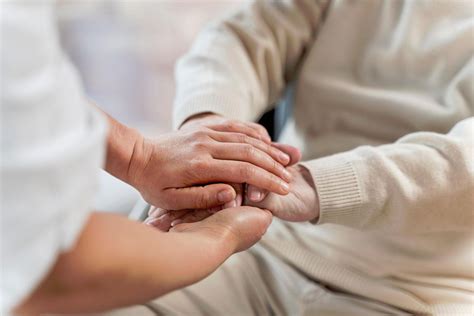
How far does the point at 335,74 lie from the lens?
1.03 metres

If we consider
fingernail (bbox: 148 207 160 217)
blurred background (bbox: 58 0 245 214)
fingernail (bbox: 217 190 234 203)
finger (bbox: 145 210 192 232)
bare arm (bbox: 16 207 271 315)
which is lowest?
blurred background (bbox: 58 0 245 214)

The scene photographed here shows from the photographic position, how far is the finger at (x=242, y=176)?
0.78m

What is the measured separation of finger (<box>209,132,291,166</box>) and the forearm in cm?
31

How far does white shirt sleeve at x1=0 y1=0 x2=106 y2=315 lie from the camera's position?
379mm

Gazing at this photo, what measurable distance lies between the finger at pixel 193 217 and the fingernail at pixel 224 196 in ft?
0.08

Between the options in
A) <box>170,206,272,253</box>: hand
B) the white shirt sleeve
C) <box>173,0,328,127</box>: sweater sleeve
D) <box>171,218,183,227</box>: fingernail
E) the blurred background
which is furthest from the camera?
the blurred background

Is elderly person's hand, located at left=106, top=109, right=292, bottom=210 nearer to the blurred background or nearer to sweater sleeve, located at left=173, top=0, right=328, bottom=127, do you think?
sweater sleeve, located at left=173, top=0, right=328, bottom=127

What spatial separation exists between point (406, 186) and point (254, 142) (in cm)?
23

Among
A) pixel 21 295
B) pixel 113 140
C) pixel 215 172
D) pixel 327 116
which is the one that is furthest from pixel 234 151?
pixel 21 295

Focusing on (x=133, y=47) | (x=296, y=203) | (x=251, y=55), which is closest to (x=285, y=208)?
(x=296, y=203)

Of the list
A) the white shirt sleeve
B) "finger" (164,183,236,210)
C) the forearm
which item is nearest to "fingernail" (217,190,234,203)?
"finger" (164,183,236,210)

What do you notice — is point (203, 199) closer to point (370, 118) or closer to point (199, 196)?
point (199, 196)

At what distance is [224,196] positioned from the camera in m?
0.76

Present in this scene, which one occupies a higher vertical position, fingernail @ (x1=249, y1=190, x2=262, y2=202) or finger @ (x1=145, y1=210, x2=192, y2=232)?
fingernail @ (x1=249, y1=190, x2=262, y2=202)
